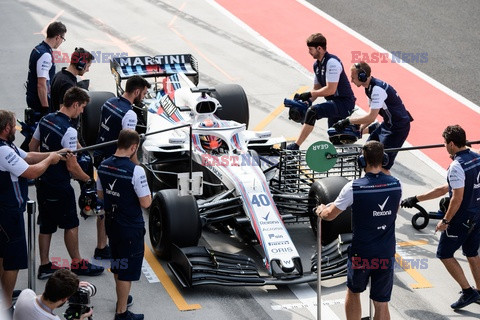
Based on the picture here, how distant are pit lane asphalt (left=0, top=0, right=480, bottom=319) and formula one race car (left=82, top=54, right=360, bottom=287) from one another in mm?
267

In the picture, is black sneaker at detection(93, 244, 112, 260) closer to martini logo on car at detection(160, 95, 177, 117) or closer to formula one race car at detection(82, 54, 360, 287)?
formula one race car at detection(82, 54, 360, 287)

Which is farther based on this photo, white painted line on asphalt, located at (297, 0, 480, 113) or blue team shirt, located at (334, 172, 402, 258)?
white painted line on asphalt, located at (297, 0, 480, 113)

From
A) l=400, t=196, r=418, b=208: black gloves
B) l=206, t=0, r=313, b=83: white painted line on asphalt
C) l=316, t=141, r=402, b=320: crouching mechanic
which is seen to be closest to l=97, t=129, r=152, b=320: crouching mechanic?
l=316, t=141, r=402, b=320: crouching mechanic

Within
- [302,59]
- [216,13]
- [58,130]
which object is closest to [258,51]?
[302,59]

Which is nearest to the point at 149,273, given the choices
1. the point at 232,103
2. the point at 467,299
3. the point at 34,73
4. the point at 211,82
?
the point at 467,299

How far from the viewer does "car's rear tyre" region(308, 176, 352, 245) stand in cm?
1140

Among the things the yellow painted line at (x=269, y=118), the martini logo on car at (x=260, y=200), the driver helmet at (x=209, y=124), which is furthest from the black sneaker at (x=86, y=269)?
the yellow painted line at (x=269, y=118)

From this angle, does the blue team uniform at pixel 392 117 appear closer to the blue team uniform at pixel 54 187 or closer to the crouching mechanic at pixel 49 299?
the blue team uniform at pixel 54 187

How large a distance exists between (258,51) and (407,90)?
3308mm

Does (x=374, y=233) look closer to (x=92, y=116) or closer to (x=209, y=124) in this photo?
(x=209, y=124)

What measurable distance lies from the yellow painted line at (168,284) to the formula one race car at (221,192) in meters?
0.14

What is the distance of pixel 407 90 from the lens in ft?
58.3

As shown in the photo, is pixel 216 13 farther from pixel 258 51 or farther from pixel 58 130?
pixel 58 130

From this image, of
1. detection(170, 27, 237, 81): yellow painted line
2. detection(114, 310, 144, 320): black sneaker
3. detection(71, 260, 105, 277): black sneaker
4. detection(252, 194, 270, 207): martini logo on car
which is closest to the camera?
detection(114, 310, 144, 320): black sneaker
